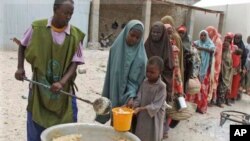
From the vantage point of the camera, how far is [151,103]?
10.4 feet

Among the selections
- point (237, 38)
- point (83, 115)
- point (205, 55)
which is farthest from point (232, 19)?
point (83, 115)

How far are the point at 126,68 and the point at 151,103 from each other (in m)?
0.38

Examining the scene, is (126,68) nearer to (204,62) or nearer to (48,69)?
(48,69)

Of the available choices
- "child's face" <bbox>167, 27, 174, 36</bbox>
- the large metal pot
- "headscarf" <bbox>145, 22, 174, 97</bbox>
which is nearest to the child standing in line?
the large metal pot

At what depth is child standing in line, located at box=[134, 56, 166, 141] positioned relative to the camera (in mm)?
3100

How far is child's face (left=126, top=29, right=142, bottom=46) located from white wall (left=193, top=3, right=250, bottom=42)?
412 inches

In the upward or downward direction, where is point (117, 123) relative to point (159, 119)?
upward

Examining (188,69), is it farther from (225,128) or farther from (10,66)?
(10,66)

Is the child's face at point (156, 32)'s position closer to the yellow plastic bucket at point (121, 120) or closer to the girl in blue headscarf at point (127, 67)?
the girl in blue headscarf at point (127, 67)

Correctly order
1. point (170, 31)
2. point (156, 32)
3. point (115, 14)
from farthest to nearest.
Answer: point (115, 14), point (170, 31), point (156, 32)

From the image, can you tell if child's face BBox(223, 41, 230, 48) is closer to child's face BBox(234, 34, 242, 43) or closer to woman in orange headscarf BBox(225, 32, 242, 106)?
woman in orange headscarf BBox(225, 32, 242, 106)

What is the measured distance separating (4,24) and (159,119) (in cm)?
846

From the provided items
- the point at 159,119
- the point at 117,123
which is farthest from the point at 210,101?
the point at 117,123

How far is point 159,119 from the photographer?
10.8 ft
